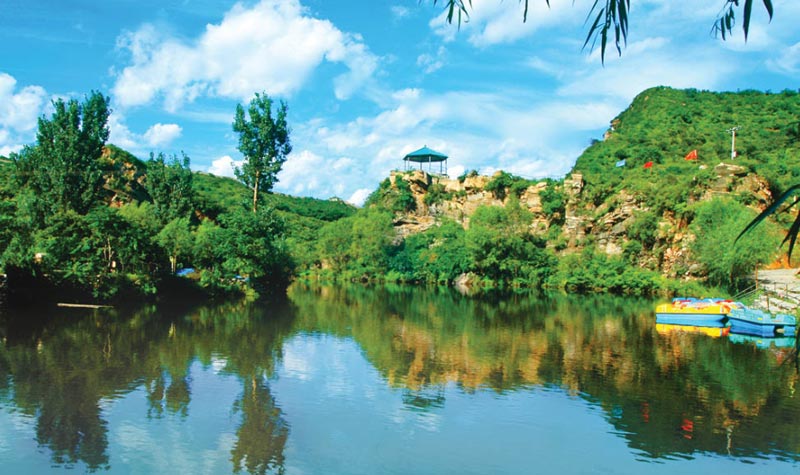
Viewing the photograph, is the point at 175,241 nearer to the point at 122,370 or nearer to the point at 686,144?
the point at 122,370

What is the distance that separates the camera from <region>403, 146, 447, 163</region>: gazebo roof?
73.2 meters

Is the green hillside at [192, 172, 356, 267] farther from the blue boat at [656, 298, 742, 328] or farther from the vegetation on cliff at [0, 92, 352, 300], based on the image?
the blue boat at [656, 298, 742, 328]

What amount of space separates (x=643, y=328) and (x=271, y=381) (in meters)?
17.7

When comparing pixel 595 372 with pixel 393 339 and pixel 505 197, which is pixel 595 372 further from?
pixel 505 197

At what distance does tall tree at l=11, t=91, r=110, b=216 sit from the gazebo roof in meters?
43.2

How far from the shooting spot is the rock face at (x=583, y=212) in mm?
47250

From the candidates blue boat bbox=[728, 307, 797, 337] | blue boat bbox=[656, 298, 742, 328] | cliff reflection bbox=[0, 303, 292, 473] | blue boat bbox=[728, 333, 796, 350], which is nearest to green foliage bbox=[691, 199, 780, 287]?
blue boat bbox=[656, 298, 742, 328]

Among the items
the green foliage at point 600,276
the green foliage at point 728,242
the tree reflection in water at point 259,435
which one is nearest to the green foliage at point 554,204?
the green foliage at point 600,276

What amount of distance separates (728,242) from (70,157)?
3632cm

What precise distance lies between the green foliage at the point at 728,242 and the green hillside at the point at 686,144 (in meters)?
8.04

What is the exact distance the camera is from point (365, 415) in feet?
38.0

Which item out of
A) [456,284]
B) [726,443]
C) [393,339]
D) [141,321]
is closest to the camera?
[726,443]

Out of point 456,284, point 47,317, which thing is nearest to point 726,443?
point 47,317

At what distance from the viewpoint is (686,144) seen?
2638 inches
